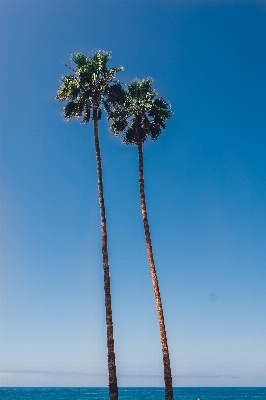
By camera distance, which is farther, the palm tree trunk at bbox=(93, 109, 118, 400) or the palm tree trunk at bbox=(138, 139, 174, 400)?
the palm tree trunk at bbox=(138, 139, 174, 400)

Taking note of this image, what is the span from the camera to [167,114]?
30016 mm

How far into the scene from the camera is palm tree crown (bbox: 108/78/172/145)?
2923cm

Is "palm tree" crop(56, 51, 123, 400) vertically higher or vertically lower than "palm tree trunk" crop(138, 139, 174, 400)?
higher

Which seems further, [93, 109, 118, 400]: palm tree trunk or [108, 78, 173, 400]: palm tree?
[108, 78, 173, 400]: palm tree

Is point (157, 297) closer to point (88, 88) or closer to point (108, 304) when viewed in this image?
point (108, 304)

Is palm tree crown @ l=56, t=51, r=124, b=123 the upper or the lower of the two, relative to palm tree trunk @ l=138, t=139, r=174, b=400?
upper

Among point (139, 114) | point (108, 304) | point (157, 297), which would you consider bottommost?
point (108, 304)

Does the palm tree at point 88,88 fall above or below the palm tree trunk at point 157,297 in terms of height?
above

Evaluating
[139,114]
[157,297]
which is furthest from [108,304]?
[139,114]

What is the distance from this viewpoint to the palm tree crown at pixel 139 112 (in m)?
29.2

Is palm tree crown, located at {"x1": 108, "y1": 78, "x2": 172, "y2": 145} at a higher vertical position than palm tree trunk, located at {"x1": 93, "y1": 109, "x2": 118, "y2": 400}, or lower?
higher

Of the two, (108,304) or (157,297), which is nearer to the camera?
(108,304)

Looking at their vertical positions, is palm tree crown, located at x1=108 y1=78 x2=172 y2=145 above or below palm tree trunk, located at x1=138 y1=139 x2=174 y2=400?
above

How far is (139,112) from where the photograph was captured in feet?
96.6
